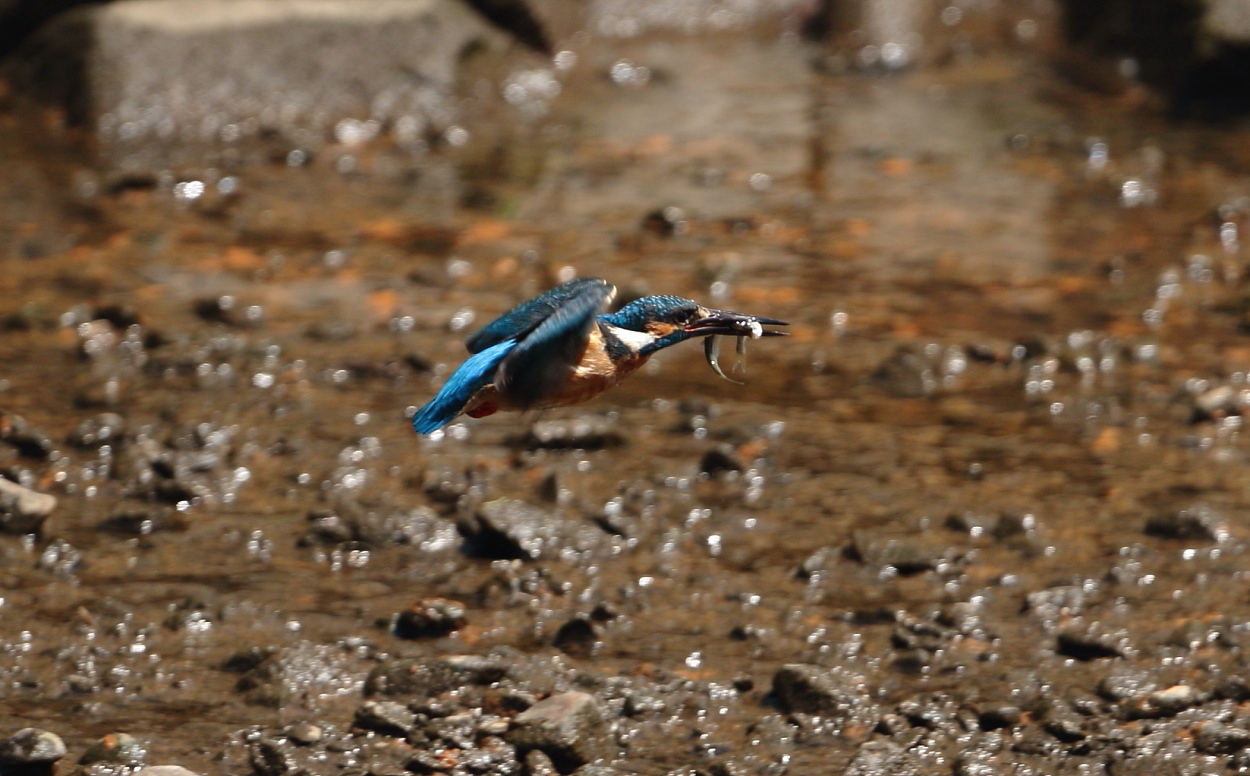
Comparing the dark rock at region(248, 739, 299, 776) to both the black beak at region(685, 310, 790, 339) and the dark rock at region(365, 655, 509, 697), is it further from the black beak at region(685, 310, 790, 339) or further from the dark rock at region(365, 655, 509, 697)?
the black beak at region(685, 310, 790, 339)

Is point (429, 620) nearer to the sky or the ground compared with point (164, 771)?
nearer to the ground

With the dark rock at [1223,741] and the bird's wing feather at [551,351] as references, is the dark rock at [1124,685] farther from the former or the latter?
the bird's wing feather at [551,351]

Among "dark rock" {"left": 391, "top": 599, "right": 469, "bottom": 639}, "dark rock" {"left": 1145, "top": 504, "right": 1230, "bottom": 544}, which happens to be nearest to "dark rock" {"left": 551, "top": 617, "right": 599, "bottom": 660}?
"dark rock" {"left": 391, "top": 599, "right": 469, "bottom": 639}

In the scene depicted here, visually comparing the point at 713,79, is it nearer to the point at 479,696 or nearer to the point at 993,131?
the point at 993,131

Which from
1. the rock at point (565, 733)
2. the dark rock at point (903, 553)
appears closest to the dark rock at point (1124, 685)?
the dark rock at point (903, 553)

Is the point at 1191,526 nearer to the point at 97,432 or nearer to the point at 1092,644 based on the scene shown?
the point at 1092,644

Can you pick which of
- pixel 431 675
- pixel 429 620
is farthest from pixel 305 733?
pixel 429 620

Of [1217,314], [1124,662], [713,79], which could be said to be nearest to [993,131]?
[713,79]
